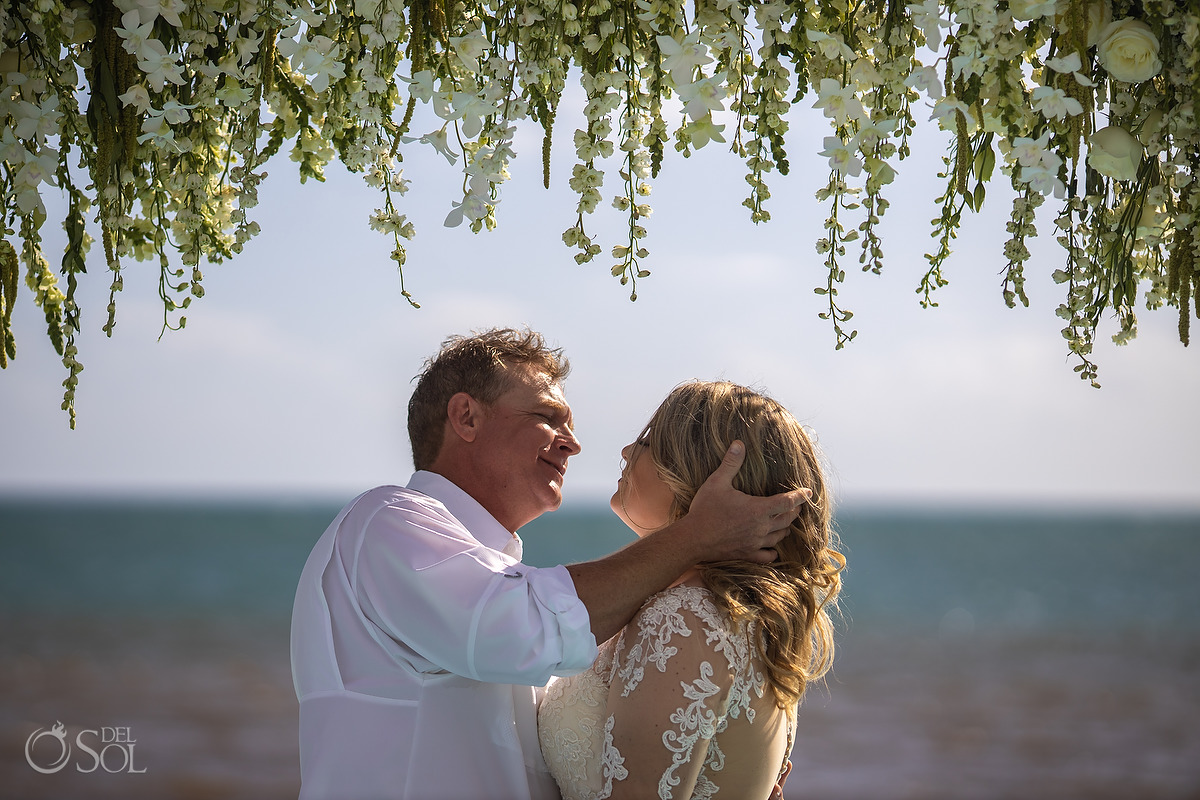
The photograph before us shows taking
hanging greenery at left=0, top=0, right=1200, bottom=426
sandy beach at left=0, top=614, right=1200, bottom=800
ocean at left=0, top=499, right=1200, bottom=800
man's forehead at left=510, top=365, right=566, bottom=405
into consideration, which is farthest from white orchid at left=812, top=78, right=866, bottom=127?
sandy beach at left=0, top=614, right=1200, bottom=800

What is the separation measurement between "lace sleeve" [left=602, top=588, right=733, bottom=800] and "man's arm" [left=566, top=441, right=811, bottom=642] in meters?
0.09

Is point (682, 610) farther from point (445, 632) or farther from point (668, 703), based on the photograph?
point (445, 632)

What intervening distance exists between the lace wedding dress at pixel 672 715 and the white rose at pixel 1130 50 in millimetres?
1280

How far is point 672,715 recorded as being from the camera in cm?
210

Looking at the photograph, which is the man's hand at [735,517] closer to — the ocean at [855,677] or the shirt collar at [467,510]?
the shirt collar at [467,510]

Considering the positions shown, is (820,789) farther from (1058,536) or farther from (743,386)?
(1058,536)

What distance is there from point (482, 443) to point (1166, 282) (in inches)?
62.8

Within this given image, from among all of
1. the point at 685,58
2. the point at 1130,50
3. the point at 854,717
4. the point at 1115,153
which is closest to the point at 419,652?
the point at 685,58

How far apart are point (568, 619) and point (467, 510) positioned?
658mm

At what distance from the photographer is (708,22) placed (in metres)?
1.64

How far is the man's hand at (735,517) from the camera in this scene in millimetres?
2182

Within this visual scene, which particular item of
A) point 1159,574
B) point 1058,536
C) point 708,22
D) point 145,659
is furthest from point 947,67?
point 1058,536

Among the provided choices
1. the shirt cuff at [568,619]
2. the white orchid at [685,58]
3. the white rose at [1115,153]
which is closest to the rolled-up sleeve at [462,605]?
the shirt cuff at [568,619]

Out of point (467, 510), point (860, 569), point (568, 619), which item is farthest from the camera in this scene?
point (860, 569)
